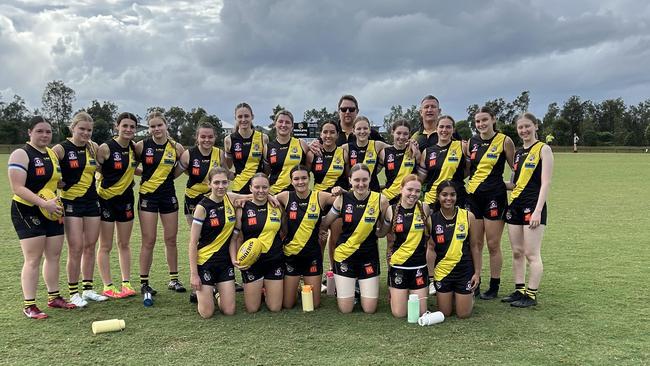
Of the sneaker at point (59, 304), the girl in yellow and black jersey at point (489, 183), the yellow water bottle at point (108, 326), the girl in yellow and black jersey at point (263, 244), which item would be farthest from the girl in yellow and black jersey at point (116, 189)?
the girl in yellow and black jersey at point (489, 183)

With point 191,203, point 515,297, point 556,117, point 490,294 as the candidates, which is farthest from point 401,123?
point 556,117

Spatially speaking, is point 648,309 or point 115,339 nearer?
point 115,339

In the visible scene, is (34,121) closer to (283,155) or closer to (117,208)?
(117,208)

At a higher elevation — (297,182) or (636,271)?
(297,182)

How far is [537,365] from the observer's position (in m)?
3.84

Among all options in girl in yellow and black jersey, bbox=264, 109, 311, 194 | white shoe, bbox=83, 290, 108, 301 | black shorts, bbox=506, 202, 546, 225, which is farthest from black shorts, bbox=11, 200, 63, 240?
black shorts, bbox=506, 202, 546, 225

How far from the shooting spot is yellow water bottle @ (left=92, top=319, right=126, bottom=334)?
4570 mm

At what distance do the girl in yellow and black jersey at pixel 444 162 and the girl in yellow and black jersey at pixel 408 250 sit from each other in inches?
20.4

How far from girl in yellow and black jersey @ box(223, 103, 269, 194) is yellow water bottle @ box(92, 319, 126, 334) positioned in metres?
2.08

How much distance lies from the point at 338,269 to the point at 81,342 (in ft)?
8.51

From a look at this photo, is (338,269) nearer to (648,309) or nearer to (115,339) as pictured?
(115,339)

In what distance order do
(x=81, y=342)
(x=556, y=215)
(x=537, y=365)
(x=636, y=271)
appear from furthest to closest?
(x=556, y=215) → (x=636, y=271) → (x=81, y=342) → (x=537, y=365)

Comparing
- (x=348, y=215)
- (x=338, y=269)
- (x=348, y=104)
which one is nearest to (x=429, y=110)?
(x=348, y=104)

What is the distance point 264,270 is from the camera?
530 centimetres
